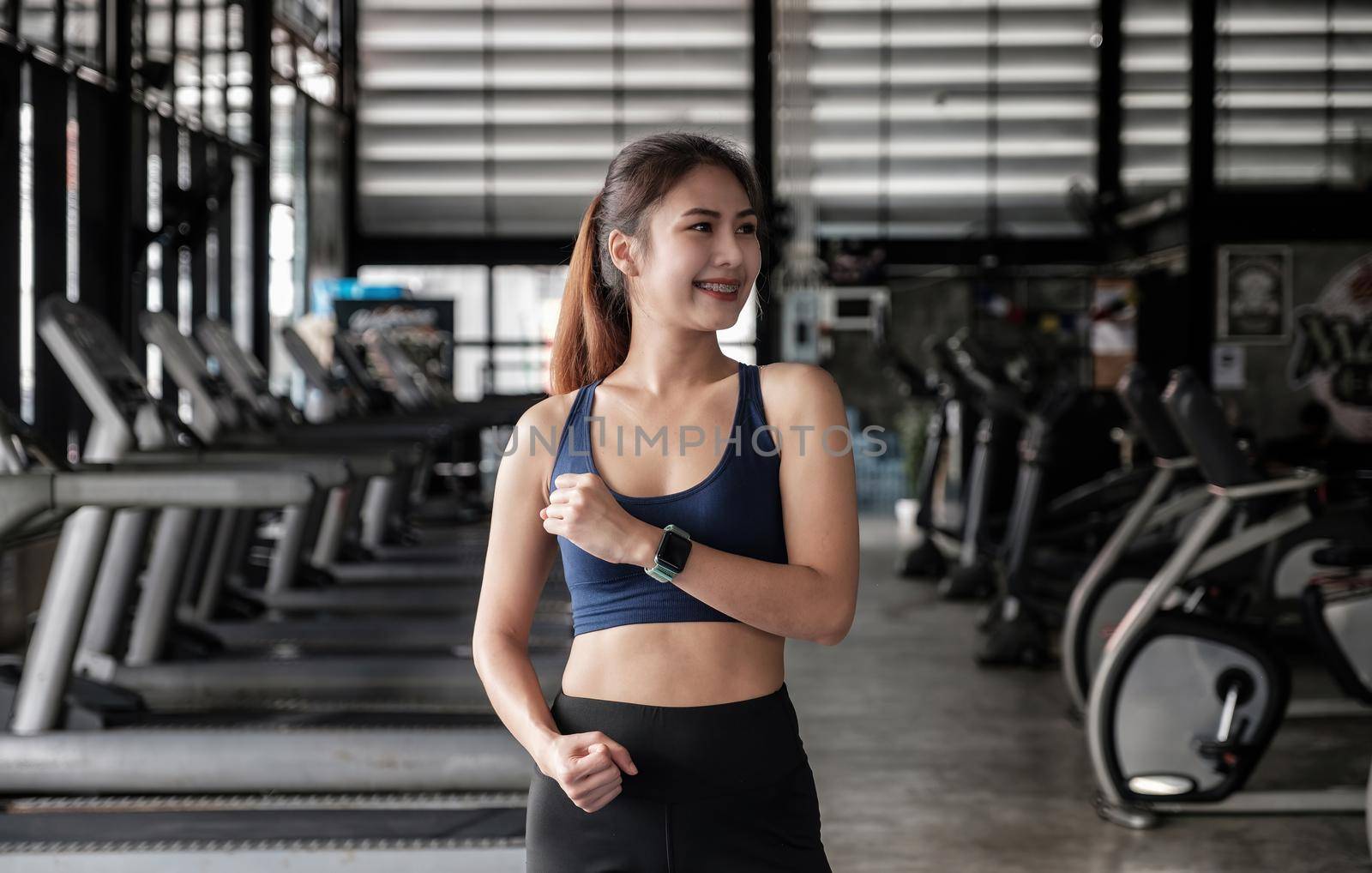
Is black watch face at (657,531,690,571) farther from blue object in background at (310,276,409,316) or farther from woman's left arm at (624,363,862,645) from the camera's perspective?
blue object in background at (310,276,409,316)

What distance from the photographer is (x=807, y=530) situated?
3.79ft

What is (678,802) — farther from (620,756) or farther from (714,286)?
(714,286)

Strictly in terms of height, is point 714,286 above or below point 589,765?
above

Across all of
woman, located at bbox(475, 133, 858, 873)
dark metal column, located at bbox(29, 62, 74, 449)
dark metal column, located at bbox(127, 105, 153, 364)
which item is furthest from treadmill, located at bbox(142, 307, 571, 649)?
woman, located at bbox(475, 133, 858, 873)

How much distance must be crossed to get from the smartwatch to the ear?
0.86 ft

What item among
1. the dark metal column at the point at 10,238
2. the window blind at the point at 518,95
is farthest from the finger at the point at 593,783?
the window blind at the point at 518,95

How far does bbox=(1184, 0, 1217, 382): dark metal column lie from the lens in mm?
9719

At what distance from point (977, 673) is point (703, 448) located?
432 centimetres

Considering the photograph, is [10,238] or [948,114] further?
[948,114]

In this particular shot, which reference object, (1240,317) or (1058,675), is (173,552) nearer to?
(1058,675)

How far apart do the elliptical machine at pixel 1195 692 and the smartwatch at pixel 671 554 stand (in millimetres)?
2420

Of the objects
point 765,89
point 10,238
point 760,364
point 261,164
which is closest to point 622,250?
point 760,364

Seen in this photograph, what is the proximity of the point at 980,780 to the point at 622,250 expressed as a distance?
9.71 ft

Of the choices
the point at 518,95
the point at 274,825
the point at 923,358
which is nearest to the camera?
the point at 274,825
